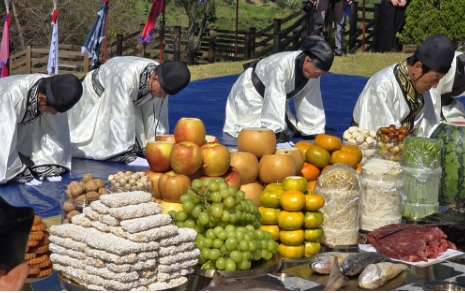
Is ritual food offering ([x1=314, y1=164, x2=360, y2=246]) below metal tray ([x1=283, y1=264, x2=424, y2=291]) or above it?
above

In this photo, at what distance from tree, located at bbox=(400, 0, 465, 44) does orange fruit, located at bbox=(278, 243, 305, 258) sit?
45.8 ft

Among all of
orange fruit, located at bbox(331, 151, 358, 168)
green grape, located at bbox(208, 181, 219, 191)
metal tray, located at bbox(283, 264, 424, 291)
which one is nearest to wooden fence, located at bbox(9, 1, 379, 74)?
orange fruit, located at bbox(331, 151, 358, 168)

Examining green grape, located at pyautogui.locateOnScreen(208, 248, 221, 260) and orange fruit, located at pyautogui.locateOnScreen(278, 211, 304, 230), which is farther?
orange fruit, located at pyautogui.locateOnScreen(278, 211, 304, 230)

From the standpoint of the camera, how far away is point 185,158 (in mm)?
3725

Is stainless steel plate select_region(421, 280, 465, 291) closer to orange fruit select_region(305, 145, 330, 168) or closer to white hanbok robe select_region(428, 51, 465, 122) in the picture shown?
orange fruit select_region(305, 145, 330, 168)

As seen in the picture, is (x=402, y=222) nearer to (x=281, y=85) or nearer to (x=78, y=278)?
(x=78, y=278)

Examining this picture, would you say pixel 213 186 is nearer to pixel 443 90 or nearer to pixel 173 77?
pixel 173 77

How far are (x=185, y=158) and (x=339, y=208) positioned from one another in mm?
794

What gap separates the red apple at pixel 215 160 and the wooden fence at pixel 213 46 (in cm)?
1265

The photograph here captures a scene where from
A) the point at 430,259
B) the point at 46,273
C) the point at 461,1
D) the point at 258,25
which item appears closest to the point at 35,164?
the point at 46,273

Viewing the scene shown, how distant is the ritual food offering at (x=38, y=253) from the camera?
3207mm

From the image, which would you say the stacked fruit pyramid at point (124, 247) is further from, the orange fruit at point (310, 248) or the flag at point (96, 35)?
the flag at point (96, 35)

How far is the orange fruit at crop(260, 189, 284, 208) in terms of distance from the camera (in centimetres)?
365

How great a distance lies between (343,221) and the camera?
383 centimetres
